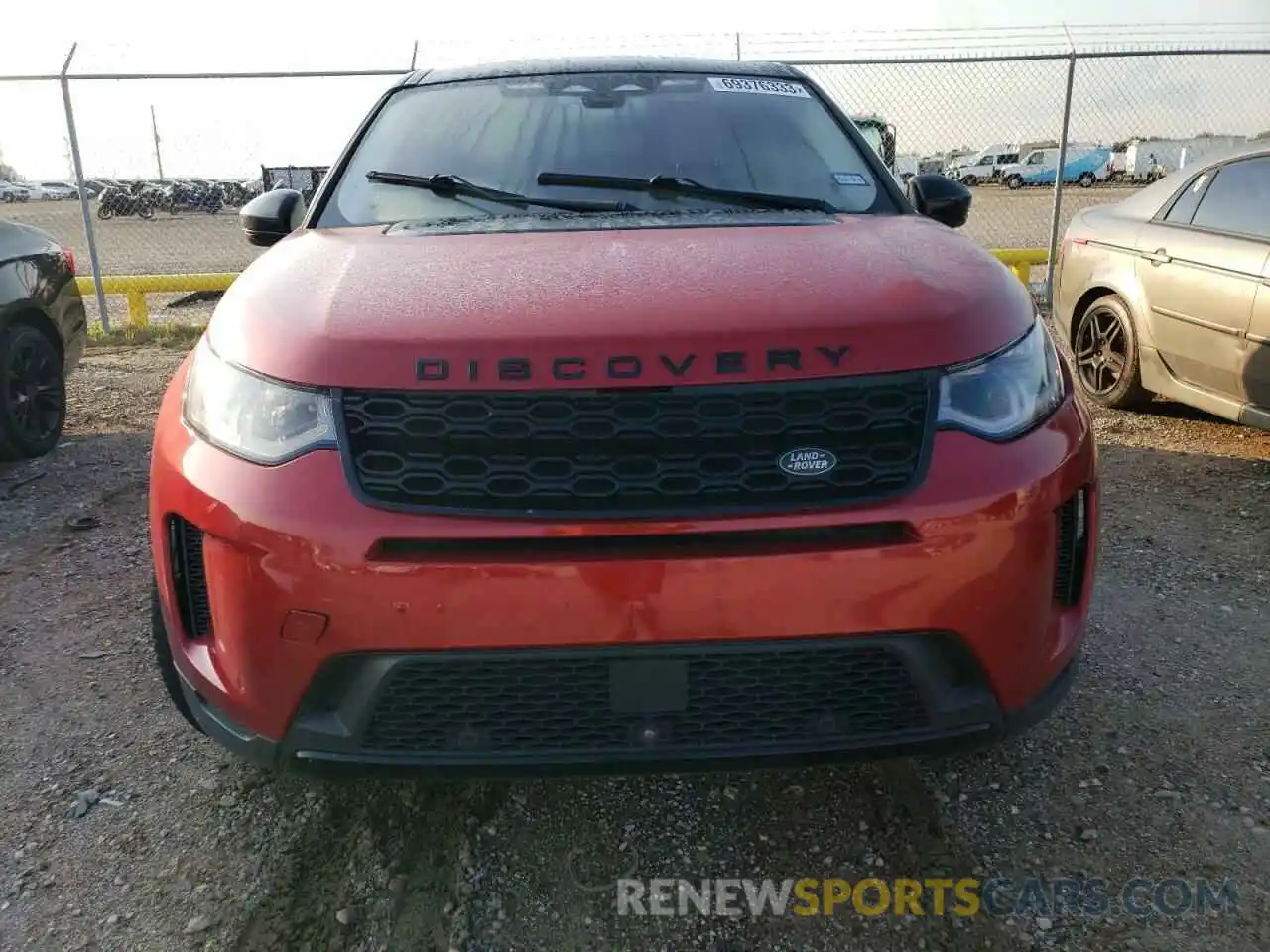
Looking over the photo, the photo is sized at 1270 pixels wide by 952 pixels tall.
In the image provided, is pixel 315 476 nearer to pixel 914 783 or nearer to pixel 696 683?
pixel 696 683

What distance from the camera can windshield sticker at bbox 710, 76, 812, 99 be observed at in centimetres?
316

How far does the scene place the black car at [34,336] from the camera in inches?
191

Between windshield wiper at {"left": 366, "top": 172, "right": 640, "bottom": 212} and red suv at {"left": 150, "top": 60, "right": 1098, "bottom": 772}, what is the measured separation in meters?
0.72

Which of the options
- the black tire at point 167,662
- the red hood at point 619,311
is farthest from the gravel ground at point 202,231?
the black tire at point 167,662

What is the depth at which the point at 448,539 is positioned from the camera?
1717 mm

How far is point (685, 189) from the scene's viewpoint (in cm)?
271

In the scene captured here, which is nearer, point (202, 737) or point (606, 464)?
point (606, 464)

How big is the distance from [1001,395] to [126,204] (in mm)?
20831

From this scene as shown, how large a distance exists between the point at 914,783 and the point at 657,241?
4.67ft

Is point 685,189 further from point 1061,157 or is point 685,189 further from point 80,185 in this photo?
point 80,185

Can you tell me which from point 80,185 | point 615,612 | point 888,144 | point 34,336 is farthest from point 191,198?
point 615,612

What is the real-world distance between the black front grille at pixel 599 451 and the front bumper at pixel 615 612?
0.15 feet

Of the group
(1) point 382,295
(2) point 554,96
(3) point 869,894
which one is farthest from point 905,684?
(2) point 554,96

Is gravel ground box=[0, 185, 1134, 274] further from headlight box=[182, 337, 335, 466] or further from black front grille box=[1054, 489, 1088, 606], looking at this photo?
headlight box=[182, 337, 335, 466]
